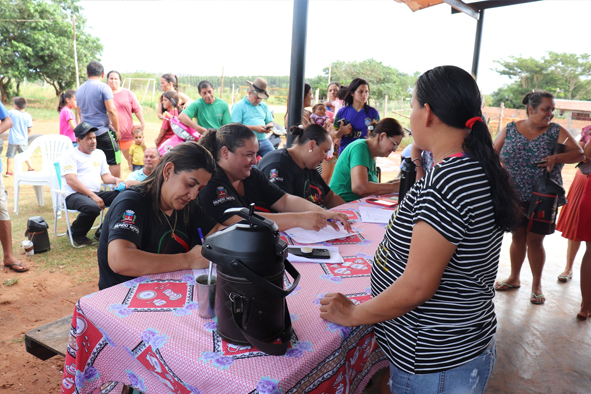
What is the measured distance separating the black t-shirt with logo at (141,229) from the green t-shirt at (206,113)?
3463 mm

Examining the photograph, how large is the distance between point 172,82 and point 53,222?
248 centimetres

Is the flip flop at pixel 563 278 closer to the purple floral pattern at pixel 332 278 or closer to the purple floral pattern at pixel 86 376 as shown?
the purple floral pattern at pixel 332 278

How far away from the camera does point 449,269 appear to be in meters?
1.01

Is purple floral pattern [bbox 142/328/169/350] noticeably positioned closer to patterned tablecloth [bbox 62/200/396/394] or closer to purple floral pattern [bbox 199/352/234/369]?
patterned tablecloth [bbox 62/200/396/394]

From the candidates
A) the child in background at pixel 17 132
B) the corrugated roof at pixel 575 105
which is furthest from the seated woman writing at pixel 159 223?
the corrugated roof at pixel 575 105

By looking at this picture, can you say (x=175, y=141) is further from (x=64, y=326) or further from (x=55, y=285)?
(x=64, y=326)

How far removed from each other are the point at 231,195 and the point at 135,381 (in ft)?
3.82

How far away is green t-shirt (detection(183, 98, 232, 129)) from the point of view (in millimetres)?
5125

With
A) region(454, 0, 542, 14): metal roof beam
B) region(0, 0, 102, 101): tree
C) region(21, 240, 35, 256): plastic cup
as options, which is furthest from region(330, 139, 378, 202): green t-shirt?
region(0, 0, 102, 101): tree

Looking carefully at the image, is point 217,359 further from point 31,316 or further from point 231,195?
point 31,316

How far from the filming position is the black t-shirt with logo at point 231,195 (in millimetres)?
2102

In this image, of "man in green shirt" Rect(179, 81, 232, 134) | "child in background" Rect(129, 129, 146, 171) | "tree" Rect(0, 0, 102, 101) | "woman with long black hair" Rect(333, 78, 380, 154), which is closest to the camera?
"woman with long black hair" Rect(333, 78, 380, 154)

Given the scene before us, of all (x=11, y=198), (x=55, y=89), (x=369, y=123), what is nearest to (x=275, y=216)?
(x=369, y=123)

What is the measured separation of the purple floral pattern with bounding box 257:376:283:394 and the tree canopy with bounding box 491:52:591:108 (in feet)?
55.8
